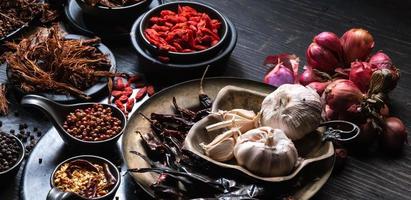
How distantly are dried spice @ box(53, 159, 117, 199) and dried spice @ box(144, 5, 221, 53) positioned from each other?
45cm

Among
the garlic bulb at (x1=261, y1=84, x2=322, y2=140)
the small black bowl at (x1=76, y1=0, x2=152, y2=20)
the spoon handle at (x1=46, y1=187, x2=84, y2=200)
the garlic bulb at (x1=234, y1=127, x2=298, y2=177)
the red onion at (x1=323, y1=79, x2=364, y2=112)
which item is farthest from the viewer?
the small black bowl at (x1=76, y1=0, x2=152, y2=20)

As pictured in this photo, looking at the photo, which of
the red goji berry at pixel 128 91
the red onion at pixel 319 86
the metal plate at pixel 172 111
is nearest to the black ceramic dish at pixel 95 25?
the red goji berry at pixel 128 91

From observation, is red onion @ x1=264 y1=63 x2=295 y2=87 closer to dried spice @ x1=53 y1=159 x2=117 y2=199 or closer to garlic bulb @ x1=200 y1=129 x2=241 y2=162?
garlic bulb @ x1=200 y1=129 x2=241 y2=162

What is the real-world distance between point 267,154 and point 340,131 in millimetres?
216

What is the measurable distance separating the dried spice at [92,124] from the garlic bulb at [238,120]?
27 cm

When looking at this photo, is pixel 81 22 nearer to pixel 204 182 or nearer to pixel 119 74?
pixel 119 74

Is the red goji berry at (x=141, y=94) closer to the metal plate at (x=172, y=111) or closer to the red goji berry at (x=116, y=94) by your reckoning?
the red goji berry at (x=116, y=94)

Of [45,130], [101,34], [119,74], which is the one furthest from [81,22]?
[45,130]

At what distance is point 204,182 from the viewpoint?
1222mm

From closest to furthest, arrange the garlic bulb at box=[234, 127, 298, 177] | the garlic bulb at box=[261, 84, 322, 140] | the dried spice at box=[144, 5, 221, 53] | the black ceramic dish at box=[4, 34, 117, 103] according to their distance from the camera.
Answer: the garlic bulb at box=[234, 127, 298, 177] → the garlic bulb at box=[261, 84, 322, 140] → the black ceramic dish at box=[4, 34, 117, 103] → the dried spice at box=[144, 5, 221, 53]

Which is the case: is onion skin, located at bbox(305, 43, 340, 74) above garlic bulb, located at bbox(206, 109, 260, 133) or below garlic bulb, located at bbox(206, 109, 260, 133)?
above

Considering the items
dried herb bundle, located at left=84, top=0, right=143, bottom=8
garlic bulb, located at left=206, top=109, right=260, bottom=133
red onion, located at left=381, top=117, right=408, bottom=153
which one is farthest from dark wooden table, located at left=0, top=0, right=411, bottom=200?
garlic bulb, located at left=206, top=109, right=260, bottom=133

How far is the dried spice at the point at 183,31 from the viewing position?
1.68 meters

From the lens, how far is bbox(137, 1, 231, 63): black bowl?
1.62 metres
